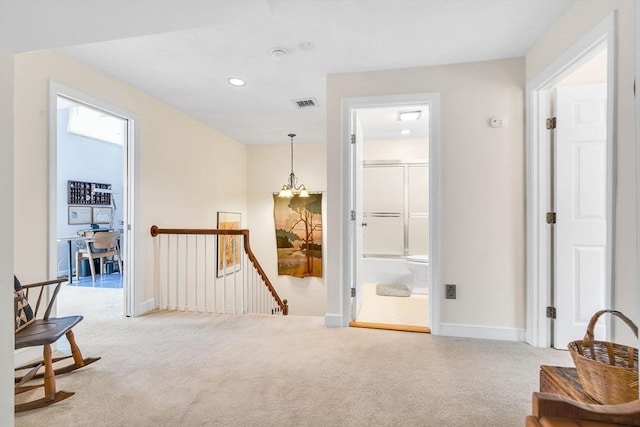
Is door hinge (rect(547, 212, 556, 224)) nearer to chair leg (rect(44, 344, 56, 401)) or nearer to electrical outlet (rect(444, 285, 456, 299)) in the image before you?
electrical outlet (rect(444, 285, 456, 299))

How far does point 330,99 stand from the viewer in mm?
2975

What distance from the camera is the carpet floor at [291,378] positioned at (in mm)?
1623

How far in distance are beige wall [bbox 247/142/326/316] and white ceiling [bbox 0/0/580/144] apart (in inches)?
95.7

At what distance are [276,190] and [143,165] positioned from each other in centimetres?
291

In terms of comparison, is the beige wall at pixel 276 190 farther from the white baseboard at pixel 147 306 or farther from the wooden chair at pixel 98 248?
the white baseboard at pixel 147 306

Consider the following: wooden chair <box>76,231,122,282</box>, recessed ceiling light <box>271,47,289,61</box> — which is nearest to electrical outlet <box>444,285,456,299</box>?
recessed ceiling light <box>271,47,289,61</box>

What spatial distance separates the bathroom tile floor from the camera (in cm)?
323

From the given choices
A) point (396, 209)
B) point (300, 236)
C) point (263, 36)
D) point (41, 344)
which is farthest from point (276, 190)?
point (41, 344)

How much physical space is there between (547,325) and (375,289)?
7.86ft

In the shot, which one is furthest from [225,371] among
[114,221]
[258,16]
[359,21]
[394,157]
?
[114,221]

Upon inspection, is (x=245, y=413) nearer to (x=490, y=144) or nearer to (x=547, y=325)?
(x=547, y=325)

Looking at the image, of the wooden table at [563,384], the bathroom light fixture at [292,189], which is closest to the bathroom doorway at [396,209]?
the bathroom light fixture at [292,189]

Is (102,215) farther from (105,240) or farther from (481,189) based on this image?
(481,189)

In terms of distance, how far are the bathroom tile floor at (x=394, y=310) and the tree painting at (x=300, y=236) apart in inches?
64.7
